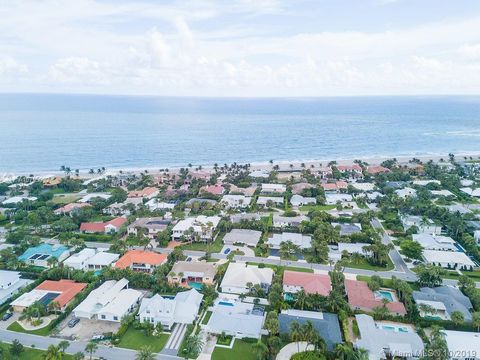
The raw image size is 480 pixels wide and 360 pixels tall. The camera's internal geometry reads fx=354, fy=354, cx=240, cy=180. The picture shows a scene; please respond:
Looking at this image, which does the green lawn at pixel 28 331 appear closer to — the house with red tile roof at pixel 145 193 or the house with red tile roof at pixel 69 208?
the house with red tile roof at pixel 69 208

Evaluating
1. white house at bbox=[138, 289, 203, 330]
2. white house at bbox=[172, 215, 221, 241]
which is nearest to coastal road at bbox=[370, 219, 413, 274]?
white house at bbox=[172, 215, 221, 241]

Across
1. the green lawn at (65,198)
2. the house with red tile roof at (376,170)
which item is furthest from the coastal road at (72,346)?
the house with red tile roof at (376,170)

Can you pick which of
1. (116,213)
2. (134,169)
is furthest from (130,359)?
(134,169)

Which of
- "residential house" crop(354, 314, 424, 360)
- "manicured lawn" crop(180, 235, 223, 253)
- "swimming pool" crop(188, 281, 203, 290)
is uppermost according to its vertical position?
"residential house" crop(354, 314, 424, 360)

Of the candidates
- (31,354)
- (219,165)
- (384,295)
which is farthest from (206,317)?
(219,165)

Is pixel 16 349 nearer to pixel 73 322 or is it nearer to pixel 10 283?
pixel 73 322

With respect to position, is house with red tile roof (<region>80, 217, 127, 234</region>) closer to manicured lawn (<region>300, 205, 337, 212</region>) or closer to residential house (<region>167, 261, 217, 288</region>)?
residential house (<region>167, 261, 217, 288</region>)

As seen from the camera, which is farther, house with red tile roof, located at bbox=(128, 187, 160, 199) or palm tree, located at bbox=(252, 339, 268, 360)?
house with red tile roof, located at bbox=(128, 187, 160, 199)
